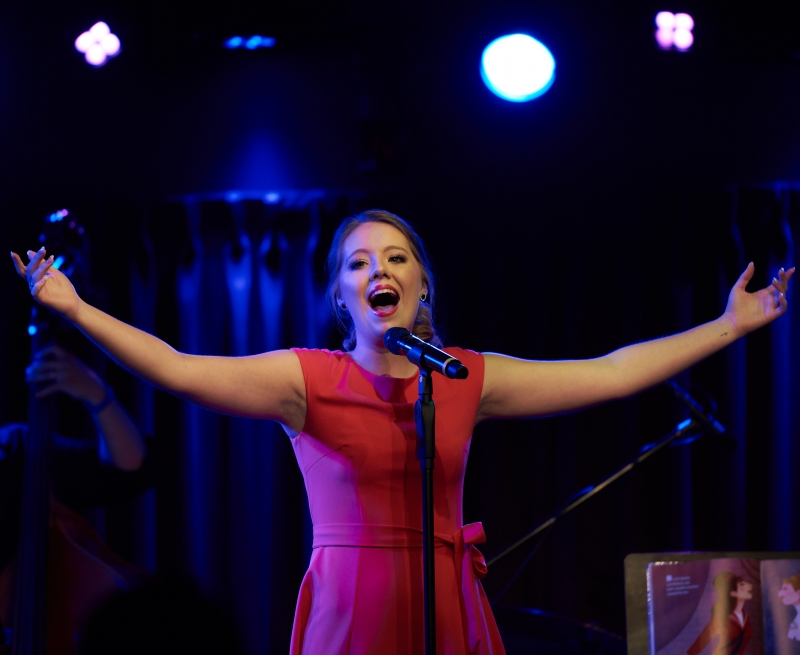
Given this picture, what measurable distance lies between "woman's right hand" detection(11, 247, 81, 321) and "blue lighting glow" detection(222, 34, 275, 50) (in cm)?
187

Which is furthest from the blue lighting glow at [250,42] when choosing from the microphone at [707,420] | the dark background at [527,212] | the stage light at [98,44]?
the microphone at [707,420]

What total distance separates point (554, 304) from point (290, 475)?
143 cm

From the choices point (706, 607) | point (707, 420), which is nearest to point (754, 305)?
point (706, 607)

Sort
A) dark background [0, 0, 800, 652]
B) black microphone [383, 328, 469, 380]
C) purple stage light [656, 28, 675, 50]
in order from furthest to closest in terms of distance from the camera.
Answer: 1. dark background [0, 0, 800, 652]
2. purple stage light [656, 28, 675, 50]
3. black microphone [383, 328, 469, 380]

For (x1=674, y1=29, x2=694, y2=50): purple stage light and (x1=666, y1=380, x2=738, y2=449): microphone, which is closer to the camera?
(x1=666, y1=380, x2=738, y2=449): microphone

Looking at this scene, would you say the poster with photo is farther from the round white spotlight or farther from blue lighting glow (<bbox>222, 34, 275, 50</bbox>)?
blue lighting glow (<bbox>222, 34, 275, 50</bbox>)

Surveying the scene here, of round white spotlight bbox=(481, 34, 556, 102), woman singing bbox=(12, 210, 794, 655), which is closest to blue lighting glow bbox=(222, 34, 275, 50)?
round white spotlight bbox=(481, 34, 556, 102)

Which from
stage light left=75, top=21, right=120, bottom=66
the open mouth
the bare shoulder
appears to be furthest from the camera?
stage light left=75, top=21, right=120, bottom=66

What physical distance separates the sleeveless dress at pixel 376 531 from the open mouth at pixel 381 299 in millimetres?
163

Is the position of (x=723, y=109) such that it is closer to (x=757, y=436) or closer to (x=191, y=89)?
(x=757, y=436)

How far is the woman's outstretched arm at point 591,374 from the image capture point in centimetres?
189

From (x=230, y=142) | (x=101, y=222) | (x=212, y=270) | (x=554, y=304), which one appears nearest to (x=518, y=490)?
(x=554, y=304)

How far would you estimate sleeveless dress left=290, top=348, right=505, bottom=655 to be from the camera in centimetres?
164

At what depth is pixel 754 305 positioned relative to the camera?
6.56ft
